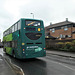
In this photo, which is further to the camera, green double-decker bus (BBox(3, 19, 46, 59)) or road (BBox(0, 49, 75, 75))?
green double-decker bus (BBox(3, 19, 46, 59))

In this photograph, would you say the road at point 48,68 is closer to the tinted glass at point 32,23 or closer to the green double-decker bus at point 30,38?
the green double-decker bus at point 30,38

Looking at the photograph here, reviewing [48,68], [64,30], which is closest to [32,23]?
[48,68]

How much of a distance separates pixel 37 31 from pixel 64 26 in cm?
4424

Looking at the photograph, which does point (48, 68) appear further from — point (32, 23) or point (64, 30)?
point (64, 30)

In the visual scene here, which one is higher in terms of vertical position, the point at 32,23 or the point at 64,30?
the point at 64,30

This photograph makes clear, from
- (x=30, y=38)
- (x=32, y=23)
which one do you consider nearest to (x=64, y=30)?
(x=32, y=23)

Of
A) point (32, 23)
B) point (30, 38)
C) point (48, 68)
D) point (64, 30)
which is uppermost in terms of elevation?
point (64, 30)

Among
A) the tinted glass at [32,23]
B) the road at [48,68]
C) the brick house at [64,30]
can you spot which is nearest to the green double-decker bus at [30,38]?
the tinted glass at [32,23]

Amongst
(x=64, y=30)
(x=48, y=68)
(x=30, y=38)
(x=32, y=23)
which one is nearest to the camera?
(x=48, y=68)

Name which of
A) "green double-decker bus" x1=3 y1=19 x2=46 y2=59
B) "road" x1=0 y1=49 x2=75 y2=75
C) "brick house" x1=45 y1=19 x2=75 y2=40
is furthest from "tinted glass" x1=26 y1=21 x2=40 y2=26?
"brick house" x1=45 y1=19 x2=75 y2=40

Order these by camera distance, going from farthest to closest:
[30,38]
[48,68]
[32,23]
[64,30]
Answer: [64,30]
[32,23]
[30,38]
[48,68]

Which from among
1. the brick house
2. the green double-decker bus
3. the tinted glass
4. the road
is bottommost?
the road

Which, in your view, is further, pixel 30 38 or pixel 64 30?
pixel 64 30

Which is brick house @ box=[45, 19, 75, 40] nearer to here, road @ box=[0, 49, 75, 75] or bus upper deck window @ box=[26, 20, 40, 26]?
bus upper deck window @ box=[26, 20, 40, 26]
